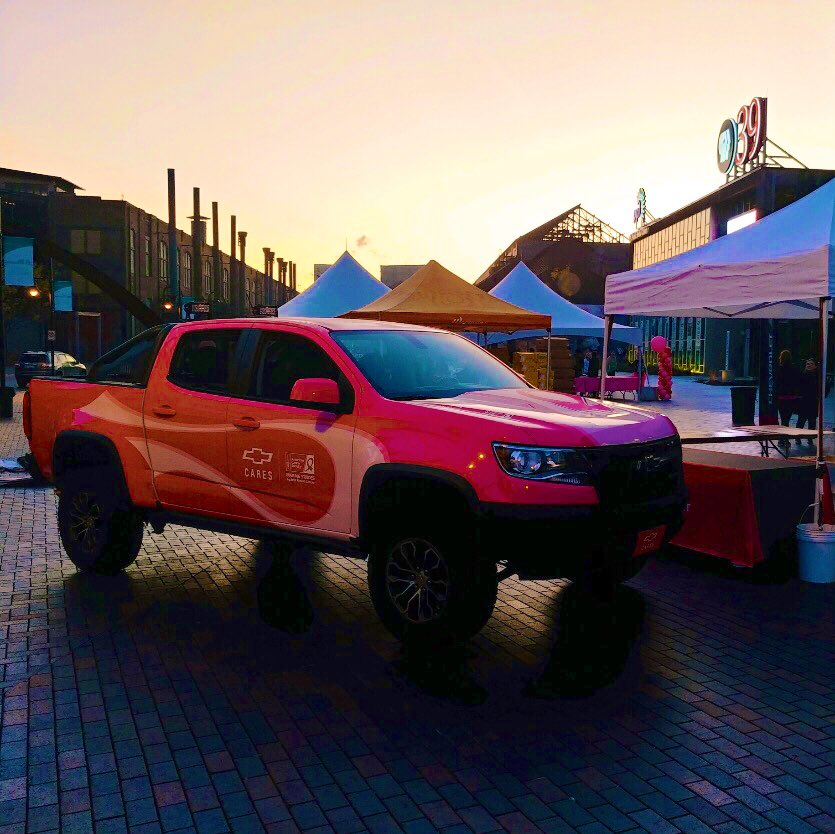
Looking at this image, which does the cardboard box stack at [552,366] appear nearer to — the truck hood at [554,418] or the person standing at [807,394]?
the person standing at [807,394]

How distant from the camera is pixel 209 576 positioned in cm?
718

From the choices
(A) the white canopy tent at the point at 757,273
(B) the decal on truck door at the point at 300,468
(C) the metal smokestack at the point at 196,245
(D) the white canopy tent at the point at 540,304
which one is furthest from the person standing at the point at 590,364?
(B) the decal on truck door at the point at 300,468

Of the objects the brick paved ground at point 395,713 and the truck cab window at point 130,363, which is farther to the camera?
the truck cab window at point 130,363

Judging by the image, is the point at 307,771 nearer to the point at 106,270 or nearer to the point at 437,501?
the point at 437,501

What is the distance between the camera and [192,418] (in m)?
6.36

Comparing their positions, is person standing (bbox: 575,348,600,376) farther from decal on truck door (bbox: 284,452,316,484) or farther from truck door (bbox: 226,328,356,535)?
decal on truck door (bbox: 284,452,316,484)

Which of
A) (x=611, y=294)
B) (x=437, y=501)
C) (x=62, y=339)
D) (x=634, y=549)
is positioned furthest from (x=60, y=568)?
(x=62, y=339)

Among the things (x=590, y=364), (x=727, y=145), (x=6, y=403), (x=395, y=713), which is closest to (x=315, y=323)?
(x=395, y=713)

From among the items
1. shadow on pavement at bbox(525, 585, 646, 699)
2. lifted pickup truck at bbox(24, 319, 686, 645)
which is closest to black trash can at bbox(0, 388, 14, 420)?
lifted pickup truck at bbox(24, 319, 686, 645)

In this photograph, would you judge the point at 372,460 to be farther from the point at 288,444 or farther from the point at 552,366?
the point at 552,366

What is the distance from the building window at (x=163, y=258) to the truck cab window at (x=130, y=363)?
60842 mm

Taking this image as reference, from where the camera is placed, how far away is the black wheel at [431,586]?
5082mm

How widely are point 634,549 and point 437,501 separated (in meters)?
1.16

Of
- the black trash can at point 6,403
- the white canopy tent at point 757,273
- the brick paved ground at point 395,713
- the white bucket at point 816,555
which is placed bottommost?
the brick paved ground at point 395,713
